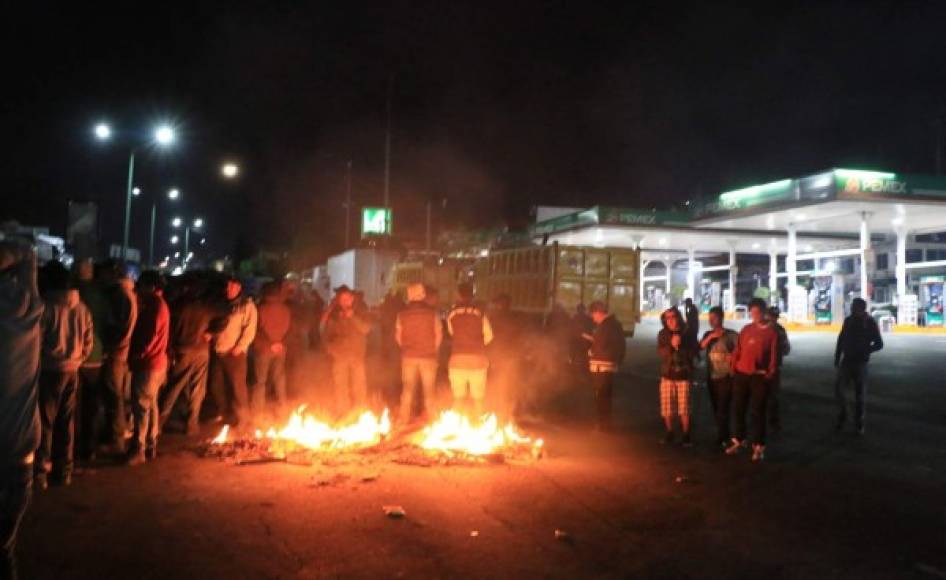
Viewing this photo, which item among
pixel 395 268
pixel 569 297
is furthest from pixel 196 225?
pixel 569 297

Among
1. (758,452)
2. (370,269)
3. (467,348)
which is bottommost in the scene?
(758,452)

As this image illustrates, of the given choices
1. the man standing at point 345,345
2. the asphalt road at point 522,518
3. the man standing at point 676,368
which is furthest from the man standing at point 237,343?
the man standing at point 676,368

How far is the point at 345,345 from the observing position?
382 inches

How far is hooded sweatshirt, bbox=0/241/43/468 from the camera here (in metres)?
3.38

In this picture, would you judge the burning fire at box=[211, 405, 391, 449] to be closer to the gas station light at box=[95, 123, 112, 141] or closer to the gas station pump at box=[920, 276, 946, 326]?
the gas station light at box=[95, 123, 112, 141]

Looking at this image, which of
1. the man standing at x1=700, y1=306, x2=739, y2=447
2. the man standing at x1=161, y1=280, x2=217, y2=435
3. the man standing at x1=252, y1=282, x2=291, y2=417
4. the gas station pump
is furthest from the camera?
the gas station pump

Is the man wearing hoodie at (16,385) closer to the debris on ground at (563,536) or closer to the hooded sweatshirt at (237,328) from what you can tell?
the debris on ground at (563,536)

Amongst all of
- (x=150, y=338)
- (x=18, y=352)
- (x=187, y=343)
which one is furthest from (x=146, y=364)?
(x=18, y=352)

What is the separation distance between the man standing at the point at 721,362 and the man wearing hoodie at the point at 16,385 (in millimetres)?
7190

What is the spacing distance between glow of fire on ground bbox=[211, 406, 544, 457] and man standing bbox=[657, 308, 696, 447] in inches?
69.5

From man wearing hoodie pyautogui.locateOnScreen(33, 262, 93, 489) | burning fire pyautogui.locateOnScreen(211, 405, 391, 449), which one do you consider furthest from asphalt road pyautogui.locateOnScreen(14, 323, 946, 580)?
burning fire pyautogui.locateOnScreen(211, 405, 391, 449)

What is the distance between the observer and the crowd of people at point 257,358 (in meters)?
6.46

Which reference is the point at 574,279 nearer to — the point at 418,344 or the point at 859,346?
the point at 859,346

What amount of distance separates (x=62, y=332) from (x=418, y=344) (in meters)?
3.96
